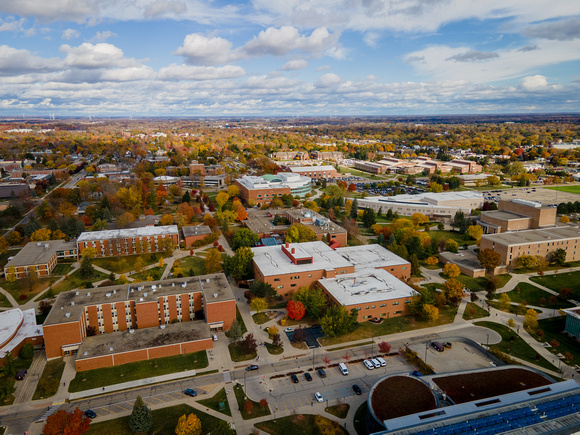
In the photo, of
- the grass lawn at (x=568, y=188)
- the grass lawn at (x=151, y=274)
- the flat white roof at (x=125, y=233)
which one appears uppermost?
the grass lawn at (x=568, y=188)

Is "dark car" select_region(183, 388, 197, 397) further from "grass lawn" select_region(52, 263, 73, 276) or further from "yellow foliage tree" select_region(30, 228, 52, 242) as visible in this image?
"yellow foliage tree" select_region(30, 228, 52, 242)

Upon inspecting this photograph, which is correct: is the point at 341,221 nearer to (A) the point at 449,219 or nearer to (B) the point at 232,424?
(A) the point at 449,219

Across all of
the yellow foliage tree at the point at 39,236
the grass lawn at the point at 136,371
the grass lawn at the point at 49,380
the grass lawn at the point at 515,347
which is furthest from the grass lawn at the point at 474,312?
the yellow foliage tree at the point at 39,236

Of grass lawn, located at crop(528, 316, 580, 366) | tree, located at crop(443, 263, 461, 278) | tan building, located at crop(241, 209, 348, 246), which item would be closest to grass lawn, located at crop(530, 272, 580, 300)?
grass lawn, located at crop(528, 316, 580, 366)

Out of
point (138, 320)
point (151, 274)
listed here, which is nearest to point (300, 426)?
point (138, 320)

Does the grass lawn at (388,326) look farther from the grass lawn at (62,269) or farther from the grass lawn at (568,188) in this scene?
the grass lawn at (568,188)

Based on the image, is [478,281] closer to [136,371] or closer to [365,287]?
[365,287]

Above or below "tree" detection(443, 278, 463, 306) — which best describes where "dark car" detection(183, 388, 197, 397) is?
below
